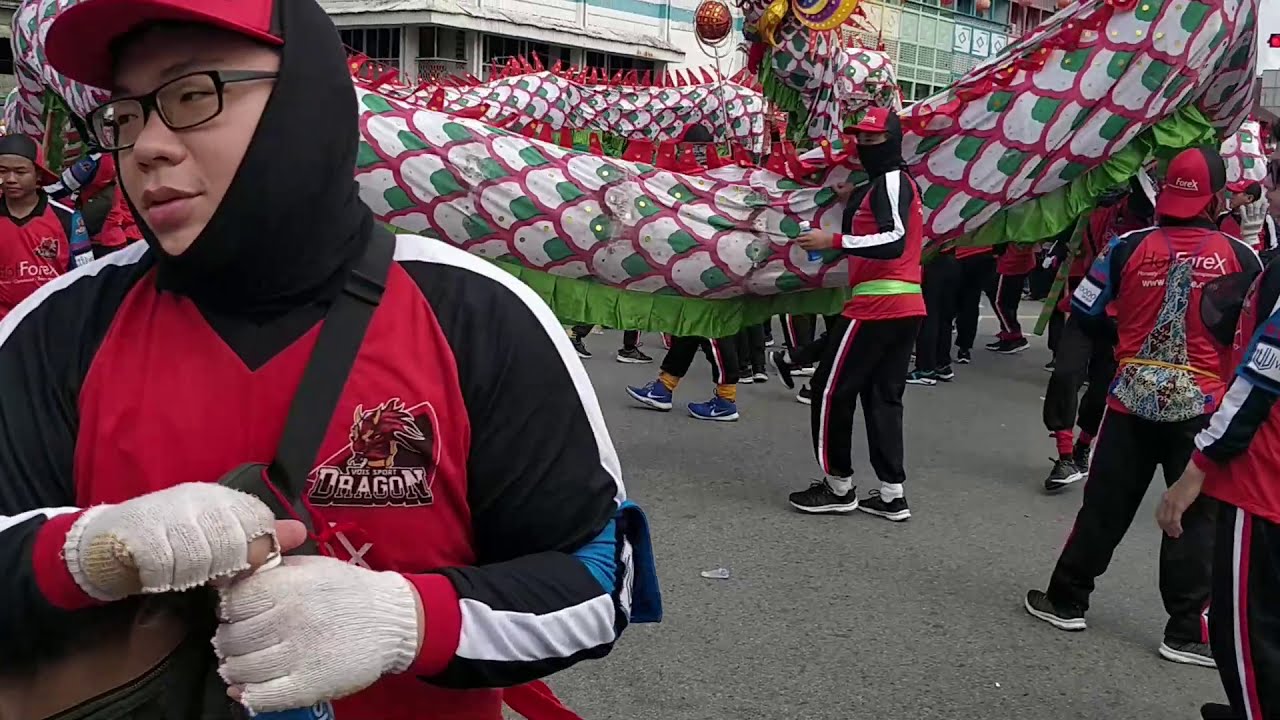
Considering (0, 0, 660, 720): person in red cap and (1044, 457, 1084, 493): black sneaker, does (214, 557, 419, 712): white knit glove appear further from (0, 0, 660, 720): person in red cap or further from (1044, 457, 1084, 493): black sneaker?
(1044, 457, 1084, 493): black sneaker

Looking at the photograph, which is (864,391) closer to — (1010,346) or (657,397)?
(657,397)

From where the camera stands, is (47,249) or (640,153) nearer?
(640,153)

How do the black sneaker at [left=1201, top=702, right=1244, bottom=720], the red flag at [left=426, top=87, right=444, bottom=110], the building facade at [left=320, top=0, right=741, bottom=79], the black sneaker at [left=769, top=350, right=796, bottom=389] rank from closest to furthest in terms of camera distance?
the black sneaker at [left=1201, top=702, right=1244, bottom=720], the red flag at [left=426, top=87, right=444, bottom=110], the black sneaker at [left=769, top=350, right=796, bottom=389], the building facade at [left=320, top=0, right=741, bottom=79]


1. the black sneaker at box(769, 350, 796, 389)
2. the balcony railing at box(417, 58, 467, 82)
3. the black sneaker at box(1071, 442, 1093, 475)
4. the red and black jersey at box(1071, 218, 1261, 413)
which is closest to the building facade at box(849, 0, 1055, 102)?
the balcony railing at box(417, 58, 467, 82)

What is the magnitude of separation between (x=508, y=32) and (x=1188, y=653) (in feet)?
79.5

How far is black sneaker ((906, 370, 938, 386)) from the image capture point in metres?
8.46

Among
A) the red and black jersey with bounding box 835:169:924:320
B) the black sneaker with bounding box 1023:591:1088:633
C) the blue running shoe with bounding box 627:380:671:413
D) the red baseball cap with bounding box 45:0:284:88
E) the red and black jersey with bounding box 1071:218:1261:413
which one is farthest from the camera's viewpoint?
the blue running shoe with bounding box 627:380:671:413

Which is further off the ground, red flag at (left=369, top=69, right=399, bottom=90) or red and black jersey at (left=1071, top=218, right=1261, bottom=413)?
red flag at (left=369, top=69, right=399, bottom=90)

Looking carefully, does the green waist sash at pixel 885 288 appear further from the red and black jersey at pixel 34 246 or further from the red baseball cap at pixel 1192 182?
the red and black jersey at pixel 34 246

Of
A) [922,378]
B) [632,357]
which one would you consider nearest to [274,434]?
[632,357]

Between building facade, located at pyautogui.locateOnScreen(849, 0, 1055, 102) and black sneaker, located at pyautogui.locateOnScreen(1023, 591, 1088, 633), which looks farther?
building facade, located at pyautogui.locateOnScreen(849, 0, 1055, 102)

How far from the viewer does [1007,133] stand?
4488 mm

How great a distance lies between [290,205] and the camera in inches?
47.0

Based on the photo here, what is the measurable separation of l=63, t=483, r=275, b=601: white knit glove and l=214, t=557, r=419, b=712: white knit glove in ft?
0.14
